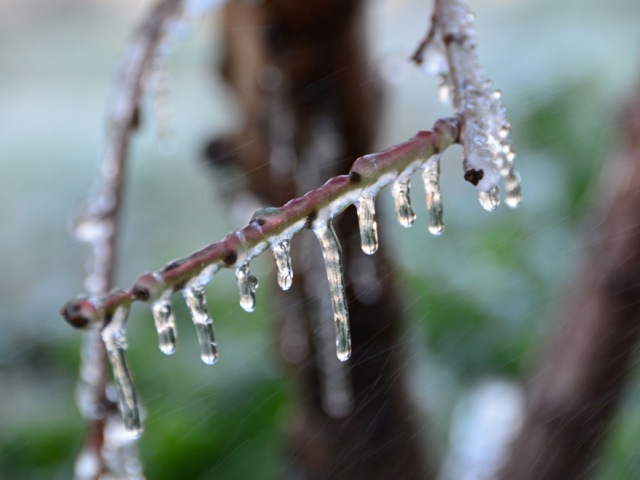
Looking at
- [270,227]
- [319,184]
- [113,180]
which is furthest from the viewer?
[319,184]

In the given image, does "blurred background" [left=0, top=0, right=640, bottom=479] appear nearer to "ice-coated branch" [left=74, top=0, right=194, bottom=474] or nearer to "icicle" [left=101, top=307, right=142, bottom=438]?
"ice-coated branch" [left=74, top=0, right=194, bottom=474]

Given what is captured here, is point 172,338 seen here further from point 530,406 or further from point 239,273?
point 530,406

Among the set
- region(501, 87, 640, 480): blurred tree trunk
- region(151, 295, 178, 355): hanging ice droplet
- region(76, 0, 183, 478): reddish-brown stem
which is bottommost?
region(501, 87, 640, 480): blurred tree trunk

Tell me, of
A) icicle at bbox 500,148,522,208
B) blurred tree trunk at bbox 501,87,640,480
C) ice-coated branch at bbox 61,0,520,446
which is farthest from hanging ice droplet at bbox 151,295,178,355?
blurred tree trunk at bbox 501,87,640,480

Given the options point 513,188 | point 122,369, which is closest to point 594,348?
point 513,188

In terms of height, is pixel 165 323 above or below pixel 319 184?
below

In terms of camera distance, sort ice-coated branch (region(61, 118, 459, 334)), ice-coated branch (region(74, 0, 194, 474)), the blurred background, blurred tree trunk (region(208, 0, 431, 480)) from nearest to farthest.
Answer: ice-coated branch (region(61, 118, 459, 334)) → ice-coated branch (region(74, 0, 194, 474)) → blurred tree trunk (region(208, 0, 431, 480)) → the blurred background

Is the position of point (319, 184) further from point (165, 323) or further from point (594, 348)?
point (165, 323)
